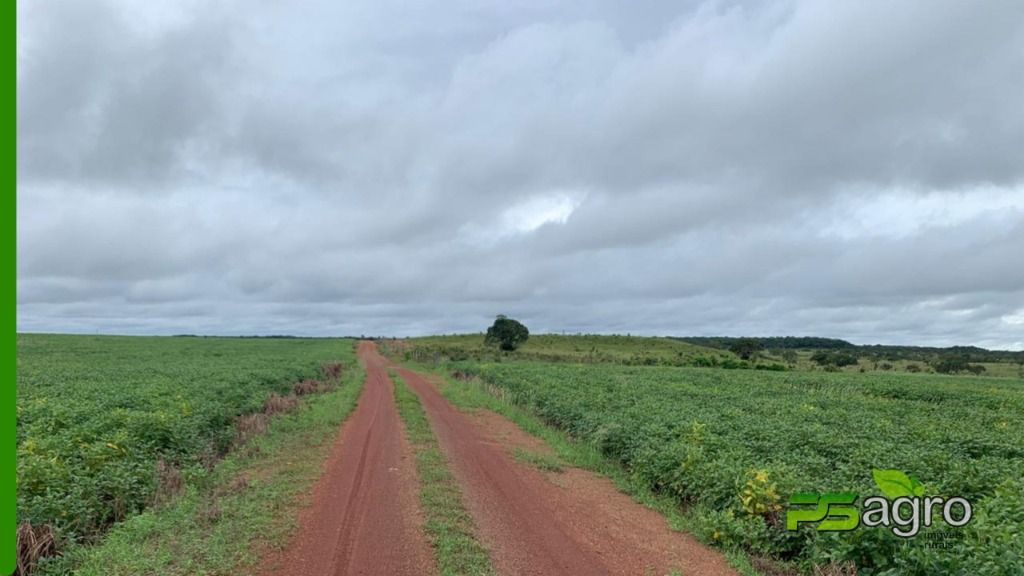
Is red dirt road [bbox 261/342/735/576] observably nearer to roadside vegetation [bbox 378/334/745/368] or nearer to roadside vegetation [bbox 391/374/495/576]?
roadside vegetation [bbox 391/374/495/576]

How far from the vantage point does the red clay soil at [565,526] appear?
7.74 metres

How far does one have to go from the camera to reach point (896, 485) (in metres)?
8.12

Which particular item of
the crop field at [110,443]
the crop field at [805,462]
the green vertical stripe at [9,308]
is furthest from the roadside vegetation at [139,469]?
the crop field at [805,462]

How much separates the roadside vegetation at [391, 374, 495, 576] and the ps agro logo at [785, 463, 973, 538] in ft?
14.6

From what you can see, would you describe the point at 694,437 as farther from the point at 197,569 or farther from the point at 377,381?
the point at 377,381

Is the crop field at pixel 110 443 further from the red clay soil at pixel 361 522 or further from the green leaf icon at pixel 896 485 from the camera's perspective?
the green leaf icon at pixel 896 485

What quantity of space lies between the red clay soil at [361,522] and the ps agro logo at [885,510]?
17.3 ft

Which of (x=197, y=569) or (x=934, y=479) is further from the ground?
(x=934, y=479)

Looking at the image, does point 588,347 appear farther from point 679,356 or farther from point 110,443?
point 110,443

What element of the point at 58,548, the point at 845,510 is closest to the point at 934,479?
the point at 845,510

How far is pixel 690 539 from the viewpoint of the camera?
29.3 ft

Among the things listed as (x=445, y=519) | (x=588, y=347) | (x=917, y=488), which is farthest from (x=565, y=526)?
(x=588, y=347)

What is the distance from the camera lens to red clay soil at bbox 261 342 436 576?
23.7ft

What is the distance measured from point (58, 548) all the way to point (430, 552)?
4833mm
